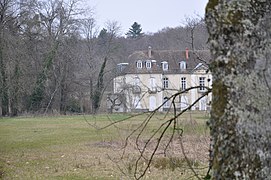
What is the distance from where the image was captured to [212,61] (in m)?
1.74

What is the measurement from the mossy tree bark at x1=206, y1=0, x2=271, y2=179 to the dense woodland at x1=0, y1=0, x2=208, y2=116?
1721 inches

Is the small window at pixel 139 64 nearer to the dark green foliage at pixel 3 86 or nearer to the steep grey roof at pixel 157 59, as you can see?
the steep grey roof at pixel 157 59

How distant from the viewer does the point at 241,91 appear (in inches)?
65.0

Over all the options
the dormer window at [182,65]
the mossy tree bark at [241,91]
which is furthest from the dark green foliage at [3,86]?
the mossy tree bark at [241,91]

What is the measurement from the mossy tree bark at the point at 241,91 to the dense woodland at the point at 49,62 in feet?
143

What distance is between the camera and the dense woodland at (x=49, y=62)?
1826 inches

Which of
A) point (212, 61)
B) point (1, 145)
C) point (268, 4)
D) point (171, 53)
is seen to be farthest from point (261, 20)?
point (171, 53)

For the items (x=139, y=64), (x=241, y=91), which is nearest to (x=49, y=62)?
(x=139, y=64)

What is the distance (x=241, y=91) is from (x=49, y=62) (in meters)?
49.3

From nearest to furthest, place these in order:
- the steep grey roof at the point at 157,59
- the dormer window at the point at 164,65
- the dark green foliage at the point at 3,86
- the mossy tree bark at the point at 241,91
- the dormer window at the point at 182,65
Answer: the mossy tree bark at the point at 241,91 → the dark green foliage at the point at 3,86 → the steep grey roof at the point at 157,59 → the dormer window at the point at 182,65 → the dormer window at the point at 164,65

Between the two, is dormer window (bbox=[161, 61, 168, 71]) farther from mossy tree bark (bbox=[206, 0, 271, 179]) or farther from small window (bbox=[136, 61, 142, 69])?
mossy tree bark (bbox=[206, 0, 271, 179])

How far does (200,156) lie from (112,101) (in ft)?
138

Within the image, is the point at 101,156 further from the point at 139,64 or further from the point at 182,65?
the point at 182,65

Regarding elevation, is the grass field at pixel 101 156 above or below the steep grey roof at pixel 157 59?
below
